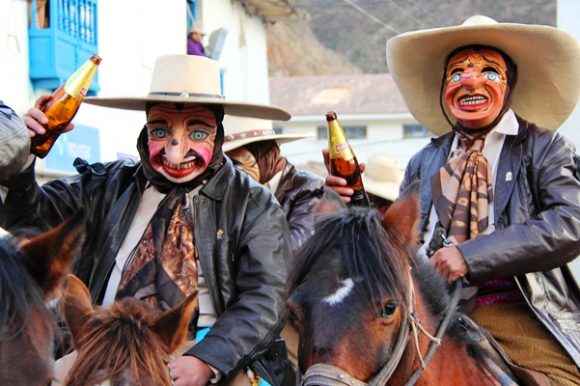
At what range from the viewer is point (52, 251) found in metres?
3.20

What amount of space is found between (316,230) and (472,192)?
1.31 m

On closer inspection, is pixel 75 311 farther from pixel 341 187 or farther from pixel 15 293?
pixel 341 187

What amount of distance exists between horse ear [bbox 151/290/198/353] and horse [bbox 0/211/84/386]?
85 centimetres

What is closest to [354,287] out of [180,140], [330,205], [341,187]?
[330,205]

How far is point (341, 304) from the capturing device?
12.1 ft

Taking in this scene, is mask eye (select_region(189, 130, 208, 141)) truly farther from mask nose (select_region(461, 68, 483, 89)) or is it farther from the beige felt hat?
the beige felt hat

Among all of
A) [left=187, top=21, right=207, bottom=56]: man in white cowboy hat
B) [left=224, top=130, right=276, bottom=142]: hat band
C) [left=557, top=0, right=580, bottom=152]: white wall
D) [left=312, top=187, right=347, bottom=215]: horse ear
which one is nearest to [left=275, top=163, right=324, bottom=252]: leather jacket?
[left=224, top=130, right=276, bottom=142]: hat band

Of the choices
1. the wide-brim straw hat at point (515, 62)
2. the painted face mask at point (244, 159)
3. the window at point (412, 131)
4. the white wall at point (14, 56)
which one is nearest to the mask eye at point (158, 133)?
the wide-brim straw hat at point (515, 62)

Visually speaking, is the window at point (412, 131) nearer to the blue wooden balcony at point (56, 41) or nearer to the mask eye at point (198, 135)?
the blue wooden balcony at point (56, 41)

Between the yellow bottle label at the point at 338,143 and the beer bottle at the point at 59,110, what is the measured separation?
1202 millimetres

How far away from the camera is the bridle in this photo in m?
3.47

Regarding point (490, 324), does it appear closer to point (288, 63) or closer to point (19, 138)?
point (19, 138)

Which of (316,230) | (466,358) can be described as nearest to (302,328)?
(316,230)

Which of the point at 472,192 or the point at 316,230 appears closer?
the point at 316,230
